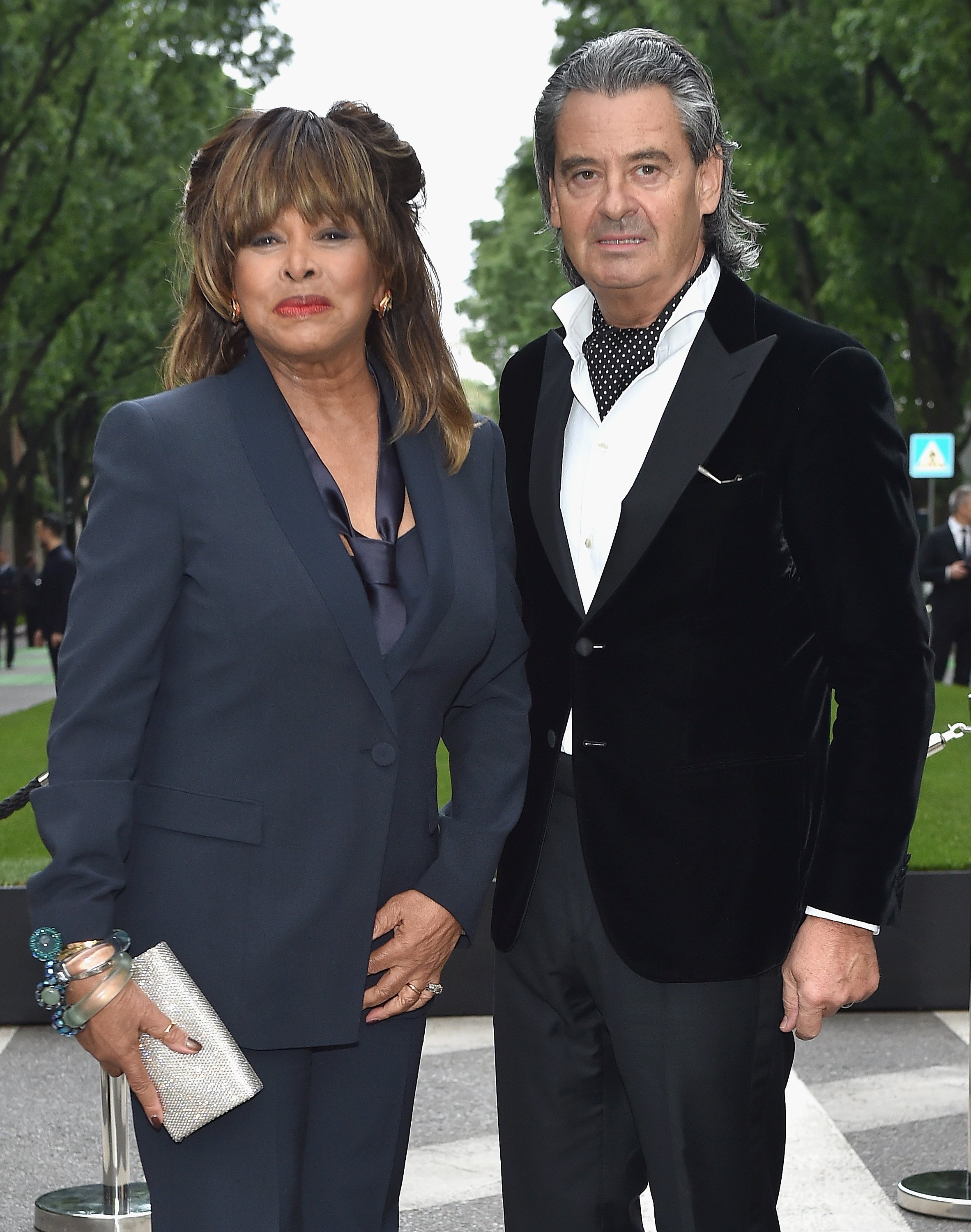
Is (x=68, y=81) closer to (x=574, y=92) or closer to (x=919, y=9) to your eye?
(x=919, y=9)

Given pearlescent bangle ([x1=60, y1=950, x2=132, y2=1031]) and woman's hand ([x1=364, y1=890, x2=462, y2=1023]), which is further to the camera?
woman's hand ([x1=364, y1=890, x2=462, y2=1023])

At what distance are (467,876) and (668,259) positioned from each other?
1.10m

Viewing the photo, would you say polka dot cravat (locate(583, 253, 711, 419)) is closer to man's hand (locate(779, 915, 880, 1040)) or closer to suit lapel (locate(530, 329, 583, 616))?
suit lapel (locate(530, 329, 583, 616))

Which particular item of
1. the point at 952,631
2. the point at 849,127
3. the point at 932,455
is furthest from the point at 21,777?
the point at 932,455

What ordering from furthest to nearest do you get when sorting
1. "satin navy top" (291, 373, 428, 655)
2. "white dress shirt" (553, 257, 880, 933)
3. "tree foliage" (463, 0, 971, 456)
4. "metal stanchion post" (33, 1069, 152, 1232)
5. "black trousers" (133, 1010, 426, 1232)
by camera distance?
1. "tree foliage" (463, 0, 971, 456)
2. "metal stanchion post" (33, 1069, 152, 1232)
3. "white dress shirt" (553, 257, 880, 933)
4. "satin navy top" (291, 373, 428, 655)
5. "black trousers" (133, 1010, 426, 1232)

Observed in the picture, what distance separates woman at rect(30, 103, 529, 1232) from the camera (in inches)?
97.1

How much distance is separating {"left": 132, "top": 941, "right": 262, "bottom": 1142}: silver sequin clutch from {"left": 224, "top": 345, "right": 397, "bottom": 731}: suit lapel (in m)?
0.49

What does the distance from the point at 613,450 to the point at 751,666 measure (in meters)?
0.45

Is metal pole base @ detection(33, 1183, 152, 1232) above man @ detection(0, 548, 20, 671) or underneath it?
underneath

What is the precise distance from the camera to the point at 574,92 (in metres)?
3.00

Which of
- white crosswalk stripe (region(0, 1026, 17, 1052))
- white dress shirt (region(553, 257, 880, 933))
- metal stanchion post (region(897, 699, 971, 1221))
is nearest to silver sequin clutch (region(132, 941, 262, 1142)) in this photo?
white dress shirt (region(553, 257, 880, 933))

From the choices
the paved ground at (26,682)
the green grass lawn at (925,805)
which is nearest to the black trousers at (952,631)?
the green grass lawn at (925,805)

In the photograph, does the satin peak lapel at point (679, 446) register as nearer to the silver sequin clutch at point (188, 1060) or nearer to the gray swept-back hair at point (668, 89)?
the gray swept-back hair at point (668, 89)

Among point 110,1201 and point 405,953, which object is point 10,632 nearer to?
point 110,1201
